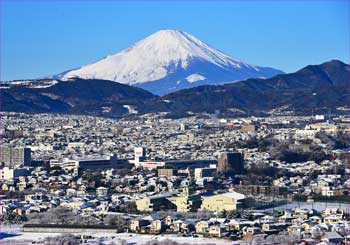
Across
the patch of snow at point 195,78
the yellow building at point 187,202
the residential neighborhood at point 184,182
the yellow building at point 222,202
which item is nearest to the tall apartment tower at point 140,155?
the residential neighborhood at point 184,182

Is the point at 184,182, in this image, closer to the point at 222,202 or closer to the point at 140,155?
the point at 222,202

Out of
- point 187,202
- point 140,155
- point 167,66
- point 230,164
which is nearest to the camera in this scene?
point 187,202

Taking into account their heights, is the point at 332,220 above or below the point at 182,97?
below

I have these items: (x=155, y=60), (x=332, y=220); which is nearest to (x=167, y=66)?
(x=155, y=60)

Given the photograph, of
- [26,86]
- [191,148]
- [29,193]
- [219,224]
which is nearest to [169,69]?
[26,86]

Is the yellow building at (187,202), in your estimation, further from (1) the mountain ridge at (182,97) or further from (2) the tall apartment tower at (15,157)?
(1) the mountain ridge at (182,97)
